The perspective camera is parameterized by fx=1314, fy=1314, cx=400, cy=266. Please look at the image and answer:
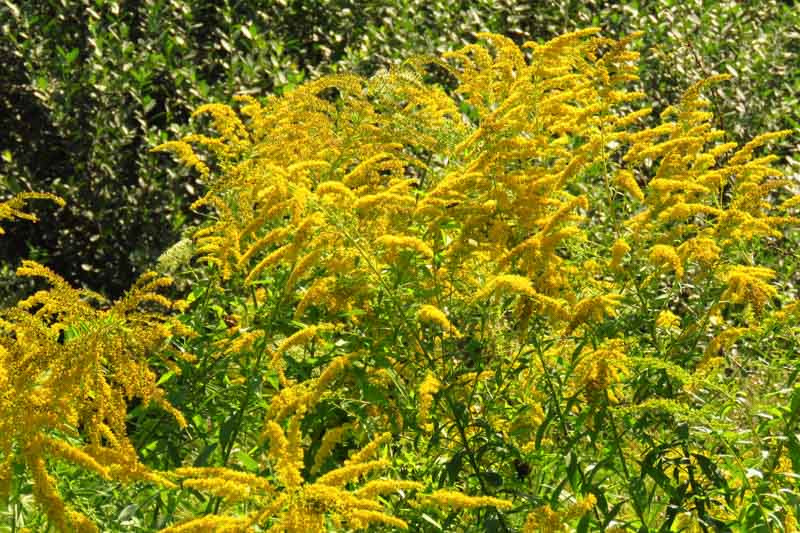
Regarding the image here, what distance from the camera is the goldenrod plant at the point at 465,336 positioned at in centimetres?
342

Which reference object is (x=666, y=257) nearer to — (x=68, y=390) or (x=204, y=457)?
(x=204, y=457)

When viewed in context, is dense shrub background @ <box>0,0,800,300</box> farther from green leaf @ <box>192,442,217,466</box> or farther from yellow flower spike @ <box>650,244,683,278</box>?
yellow flower spike @ <box>650,244,683,278</box>

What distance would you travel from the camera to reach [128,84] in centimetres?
746

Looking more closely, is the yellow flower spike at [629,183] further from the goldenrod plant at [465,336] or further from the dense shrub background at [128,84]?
the dense shrub background at [128,84]

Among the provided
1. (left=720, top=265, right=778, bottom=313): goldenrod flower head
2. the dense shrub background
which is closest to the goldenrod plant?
(left=720, top=265, right=778, bottom=313): goldenrod flower head

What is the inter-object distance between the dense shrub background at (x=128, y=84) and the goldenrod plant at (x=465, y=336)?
3.22 m

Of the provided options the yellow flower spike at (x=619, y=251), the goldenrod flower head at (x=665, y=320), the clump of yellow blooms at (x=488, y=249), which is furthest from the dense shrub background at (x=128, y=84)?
the yellow flower spike at (x=619, y=251)

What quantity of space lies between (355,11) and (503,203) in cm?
526

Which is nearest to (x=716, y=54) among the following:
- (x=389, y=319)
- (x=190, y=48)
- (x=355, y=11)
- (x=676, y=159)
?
(x=355, y=11)

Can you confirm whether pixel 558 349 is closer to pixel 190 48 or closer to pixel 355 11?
pixel 190 48

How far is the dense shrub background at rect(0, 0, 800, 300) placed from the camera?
7.43 meters

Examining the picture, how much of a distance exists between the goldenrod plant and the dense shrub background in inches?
127

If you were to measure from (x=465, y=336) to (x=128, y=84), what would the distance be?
412 centimetres

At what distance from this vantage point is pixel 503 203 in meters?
3.75
